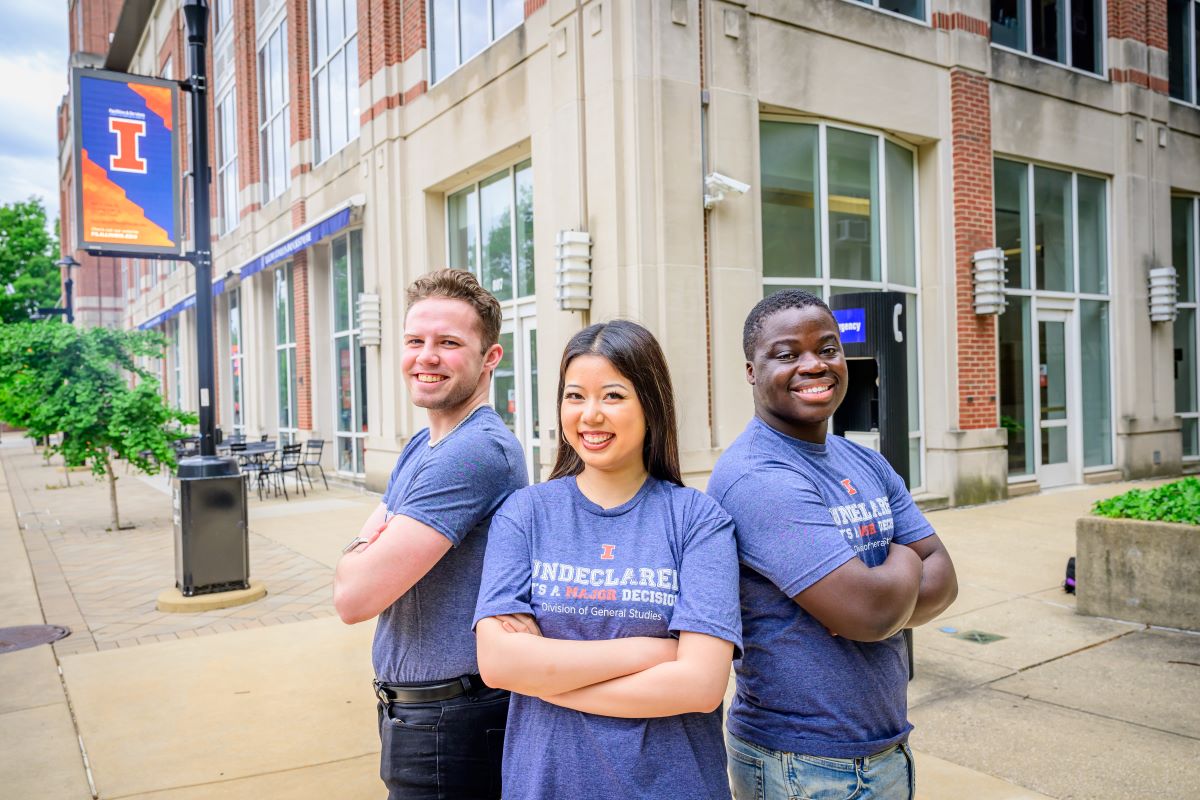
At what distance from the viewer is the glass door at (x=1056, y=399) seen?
41.1 feet

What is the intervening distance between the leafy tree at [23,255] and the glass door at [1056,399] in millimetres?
45757

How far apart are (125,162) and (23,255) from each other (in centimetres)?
4530

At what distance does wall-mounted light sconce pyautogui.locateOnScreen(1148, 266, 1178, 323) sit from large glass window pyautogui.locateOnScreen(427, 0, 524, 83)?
1037 cm

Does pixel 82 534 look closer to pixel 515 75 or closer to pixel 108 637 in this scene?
pixel 108 637

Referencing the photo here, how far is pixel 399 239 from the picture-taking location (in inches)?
531

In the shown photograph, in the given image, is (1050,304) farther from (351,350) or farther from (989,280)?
(351,350)

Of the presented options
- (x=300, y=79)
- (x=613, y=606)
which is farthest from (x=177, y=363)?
(x=613, y=606)

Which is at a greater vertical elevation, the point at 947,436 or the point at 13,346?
the point at 13,346

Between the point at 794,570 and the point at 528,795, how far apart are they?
72 centimetres

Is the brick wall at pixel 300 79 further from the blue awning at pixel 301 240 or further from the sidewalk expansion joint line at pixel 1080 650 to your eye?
the sidewalk expansion joint line at pixel 1080 650

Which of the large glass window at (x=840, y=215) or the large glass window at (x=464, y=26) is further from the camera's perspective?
the large glass window at (x=464, y=26)

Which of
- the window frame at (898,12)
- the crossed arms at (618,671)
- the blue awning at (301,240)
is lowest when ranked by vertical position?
the crossed arms at (618,671)

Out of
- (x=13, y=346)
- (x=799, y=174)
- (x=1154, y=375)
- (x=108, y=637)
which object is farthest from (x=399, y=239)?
(x=1154, y=375)

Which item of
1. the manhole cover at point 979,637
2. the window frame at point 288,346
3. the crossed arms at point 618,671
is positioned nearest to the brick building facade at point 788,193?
the window frame at point 288,346
